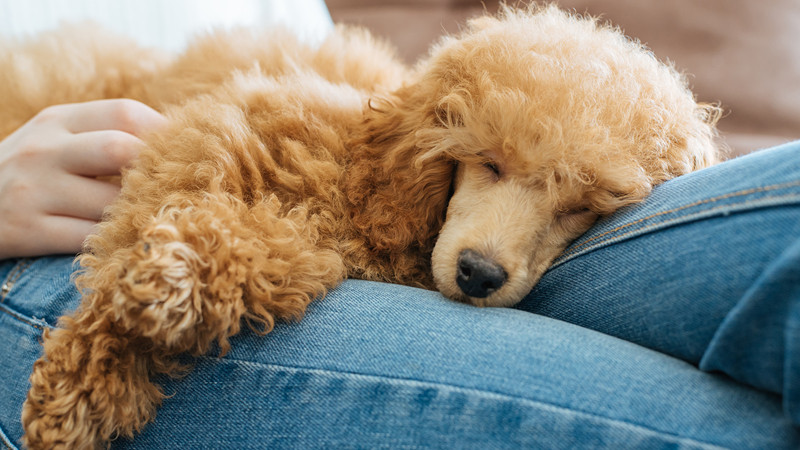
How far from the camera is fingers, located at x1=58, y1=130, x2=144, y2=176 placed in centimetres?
133

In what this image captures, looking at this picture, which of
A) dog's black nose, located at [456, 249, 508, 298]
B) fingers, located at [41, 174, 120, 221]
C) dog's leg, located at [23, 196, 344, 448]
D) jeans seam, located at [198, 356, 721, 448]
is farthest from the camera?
fingers, located at [41, 174, 120, 221]

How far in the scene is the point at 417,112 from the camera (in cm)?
132

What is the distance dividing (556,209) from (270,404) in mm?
706

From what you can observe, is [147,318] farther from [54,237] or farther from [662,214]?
[662,214]

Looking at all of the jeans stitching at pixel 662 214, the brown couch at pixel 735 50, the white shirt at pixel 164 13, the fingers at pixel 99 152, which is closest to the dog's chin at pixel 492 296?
the jeans stitching at pixel 662 214

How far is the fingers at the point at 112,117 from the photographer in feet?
4.72

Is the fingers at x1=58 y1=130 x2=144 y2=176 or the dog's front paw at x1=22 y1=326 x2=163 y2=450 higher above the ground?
the fingers at x1=58 y1=130 x2=144 y2=176

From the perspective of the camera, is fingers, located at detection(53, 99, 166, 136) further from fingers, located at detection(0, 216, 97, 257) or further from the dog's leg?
the dog's leg

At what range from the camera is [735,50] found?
177 cm

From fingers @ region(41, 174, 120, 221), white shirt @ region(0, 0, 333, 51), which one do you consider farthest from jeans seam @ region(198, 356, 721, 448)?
white shirt @ region(0, 0, 333, 51)

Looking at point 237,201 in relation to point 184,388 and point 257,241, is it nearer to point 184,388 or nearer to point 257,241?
point 257,241

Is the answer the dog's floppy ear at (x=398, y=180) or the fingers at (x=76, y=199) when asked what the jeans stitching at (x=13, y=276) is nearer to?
the fingers at (x=76, y=199)

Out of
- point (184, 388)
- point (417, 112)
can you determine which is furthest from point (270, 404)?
point (417, 112)

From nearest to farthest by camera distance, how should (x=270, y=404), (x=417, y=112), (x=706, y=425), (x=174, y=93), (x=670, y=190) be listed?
(x=706, y=425)
(x=270, y=404)
(x=670, y=190)
(x=417, y=112)
(x=174, y=93)
